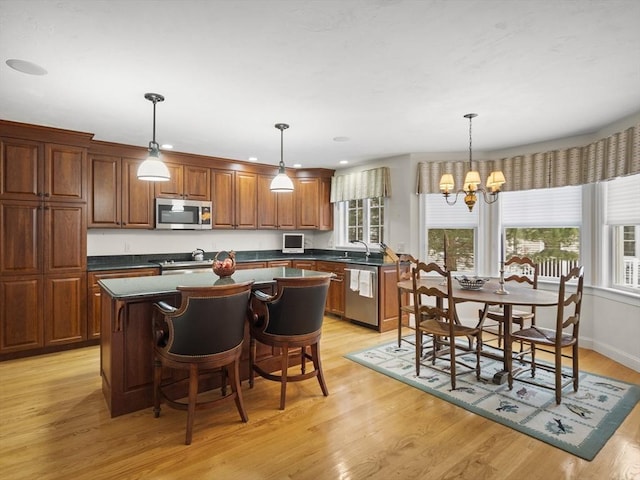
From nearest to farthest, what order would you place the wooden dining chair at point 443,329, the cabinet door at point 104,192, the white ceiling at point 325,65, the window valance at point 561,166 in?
the white ceiling at point 325,65 < the wooden dining chair at point 443,329 < the window valance at point 561,166 < the cabinet door at point 104,192

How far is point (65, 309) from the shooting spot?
13.2ft

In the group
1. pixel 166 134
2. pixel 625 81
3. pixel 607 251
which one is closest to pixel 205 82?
pixel 166 134

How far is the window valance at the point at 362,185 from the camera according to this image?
543 centimetres

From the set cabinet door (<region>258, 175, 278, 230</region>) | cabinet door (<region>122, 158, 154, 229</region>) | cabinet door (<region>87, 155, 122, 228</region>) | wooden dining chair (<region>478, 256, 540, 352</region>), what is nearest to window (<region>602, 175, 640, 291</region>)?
wooden dining chair (<region>478, 256, 540, 352</region>)

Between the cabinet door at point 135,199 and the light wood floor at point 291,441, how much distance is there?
7.46 feet

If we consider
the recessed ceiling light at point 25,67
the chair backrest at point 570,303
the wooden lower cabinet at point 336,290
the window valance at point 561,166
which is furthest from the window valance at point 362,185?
the recessed ceiling light at point 25,67

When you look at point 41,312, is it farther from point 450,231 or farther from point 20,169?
point 450,231

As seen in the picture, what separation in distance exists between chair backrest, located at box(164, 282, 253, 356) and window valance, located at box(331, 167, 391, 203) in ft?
11.6

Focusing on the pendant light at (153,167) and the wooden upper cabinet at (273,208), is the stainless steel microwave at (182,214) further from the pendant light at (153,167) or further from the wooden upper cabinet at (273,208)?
the pendant light at (153,167)

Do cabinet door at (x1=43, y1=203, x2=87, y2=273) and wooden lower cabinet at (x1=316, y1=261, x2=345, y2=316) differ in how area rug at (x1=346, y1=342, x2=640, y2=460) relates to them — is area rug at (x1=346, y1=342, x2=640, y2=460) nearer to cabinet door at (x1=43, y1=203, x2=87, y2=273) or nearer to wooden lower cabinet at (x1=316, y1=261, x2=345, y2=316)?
wooden lower cabinet at (x1=316, y1=261, x2=345, y2=316)

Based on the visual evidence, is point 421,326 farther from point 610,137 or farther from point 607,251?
point 610,137

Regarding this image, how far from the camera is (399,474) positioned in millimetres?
1991

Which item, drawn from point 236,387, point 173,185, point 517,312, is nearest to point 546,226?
point 517,312

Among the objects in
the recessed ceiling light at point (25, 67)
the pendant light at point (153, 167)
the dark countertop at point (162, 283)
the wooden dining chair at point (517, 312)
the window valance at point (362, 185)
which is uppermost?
the recessed ceiling light at point (25, 67)
